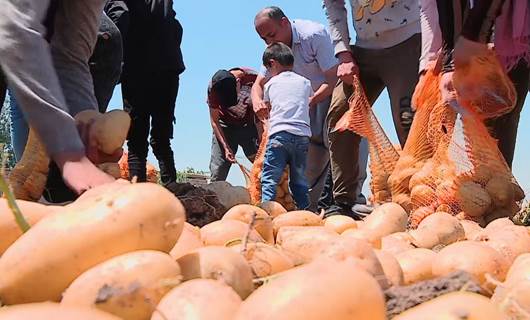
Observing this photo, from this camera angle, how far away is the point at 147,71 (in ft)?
16.1

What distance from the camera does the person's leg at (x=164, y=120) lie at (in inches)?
196

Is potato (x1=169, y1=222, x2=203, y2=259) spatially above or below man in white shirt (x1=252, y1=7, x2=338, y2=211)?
above

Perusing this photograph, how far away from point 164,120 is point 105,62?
129cm

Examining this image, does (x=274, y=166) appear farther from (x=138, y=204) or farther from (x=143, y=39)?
(x=138, y=204)

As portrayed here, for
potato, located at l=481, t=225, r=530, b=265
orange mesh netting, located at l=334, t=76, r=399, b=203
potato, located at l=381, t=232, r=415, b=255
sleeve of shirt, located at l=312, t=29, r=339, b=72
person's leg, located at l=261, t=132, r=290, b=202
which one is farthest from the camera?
sleeve of shirt, located at l=312, t=29, r=339, b=72

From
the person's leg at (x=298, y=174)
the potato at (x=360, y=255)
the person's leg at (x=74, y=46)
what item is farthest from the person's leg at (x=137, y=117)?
the potato at (x=360, y=255)

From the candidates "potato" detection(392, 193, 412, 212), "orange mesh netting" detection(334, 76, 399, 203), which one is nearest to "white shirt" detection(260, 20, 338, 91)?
"orange mesh netting" detection(334, 76, 399, 203)

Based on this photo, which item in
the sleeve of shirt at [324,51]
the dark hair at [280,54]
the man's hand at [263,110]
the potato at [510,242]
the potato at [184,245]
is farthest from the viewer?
the man's hand at [263,110]

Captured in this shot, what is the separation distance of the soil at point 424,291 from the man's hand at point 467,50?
6.62 feet

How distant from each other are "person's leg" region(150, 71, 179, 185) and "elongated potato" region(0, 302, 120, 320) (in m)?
4.08

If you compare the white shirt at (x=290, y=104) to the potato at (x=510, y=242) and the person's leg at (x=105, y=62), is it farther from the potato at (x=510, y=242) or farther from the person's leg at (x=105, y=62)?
the potato at (x=510, y=242)

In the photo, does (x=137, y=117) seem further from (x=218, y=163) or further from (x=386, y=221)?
(x=386, y=221)

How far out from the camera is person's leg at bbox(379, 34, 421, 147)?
424 cm

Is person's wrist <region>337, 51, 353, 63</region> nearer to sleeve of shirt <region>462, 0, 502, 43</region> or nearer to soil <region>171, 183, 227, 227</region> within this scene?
sleeve of shirt <region>462, 0, 502, 43</region>
